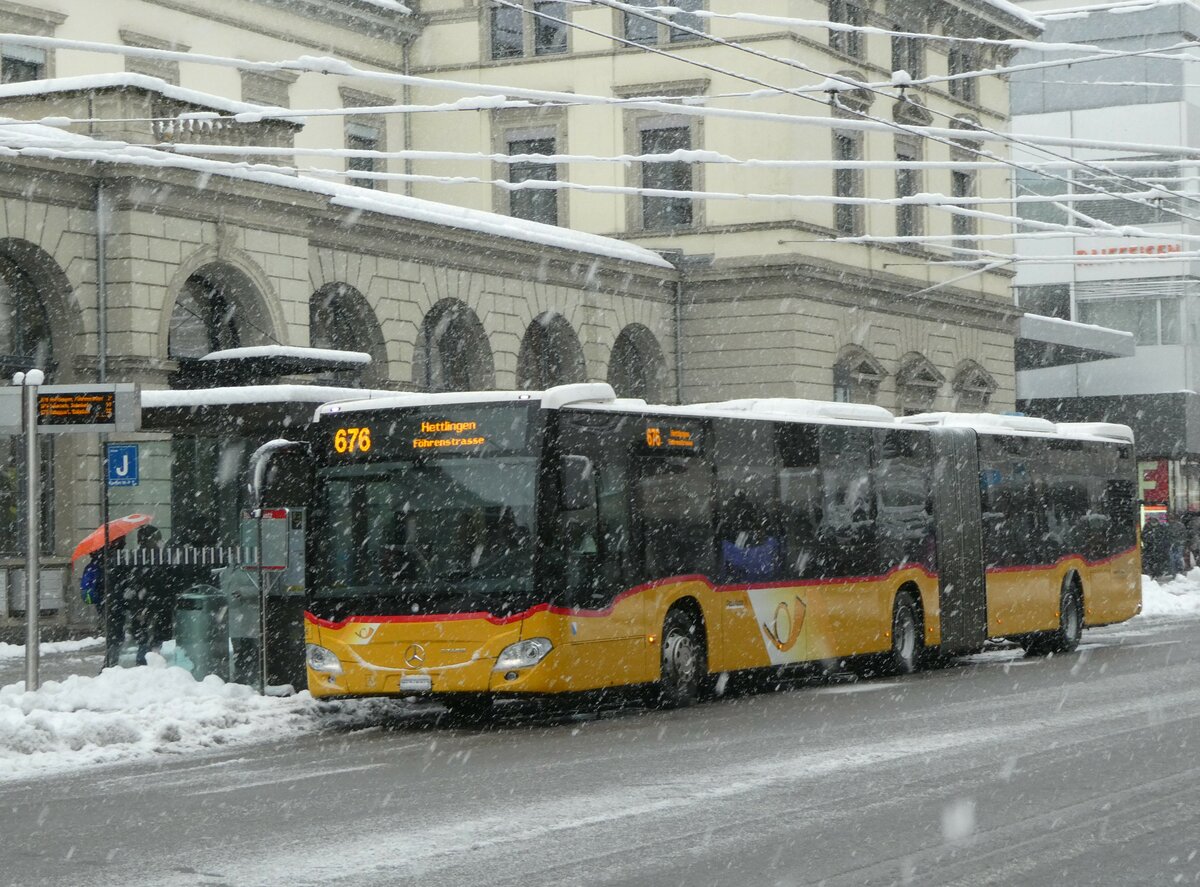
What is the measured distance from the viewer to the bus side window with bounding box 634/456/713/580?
18.2m

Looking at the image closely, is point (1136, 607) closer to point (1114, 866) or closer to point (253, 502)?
point (253, 502)

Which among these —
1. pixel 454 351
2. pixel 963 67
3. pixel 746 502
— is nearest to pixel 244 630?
pixel 746 502

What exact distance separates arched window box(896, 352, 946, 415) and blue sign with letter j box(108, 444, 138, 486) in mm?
27170

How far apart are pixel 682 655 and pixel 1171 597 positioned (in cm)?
2394

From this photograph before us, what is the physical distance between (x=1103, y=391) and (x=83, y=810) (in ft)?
197

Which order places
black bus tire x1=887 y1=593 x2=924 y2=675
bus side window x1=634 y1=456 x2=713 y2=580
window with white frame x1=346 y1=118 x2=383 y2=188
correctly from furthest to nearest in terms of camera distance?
1. window with white frame x1=346 y1=118 x2=383 y2=188
2. black bus tire x1=887 y1=593 x2=924 y2=675
3. bus side window x1=634 y1=456 x2=713 y2=580

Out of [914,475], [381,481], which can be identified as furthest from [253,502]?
[914,475]

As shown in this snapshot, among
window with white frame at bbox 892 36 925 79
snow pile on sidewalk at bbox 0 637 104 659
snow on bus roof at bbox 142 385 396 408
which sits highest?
window with white frame at bbox 892 36 925 79

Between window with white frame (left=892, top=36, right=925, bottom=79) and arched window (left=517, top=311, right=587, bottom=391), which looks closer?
arched window (left=517, top=311, right=587, bottom=391)

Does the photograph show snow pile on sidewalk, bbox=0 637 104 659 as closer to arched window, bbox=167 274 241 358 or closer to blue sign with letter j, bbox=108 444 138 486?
blue sign with letter j, bbox=108 444 138 486

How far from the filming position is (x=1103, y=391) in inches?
2694

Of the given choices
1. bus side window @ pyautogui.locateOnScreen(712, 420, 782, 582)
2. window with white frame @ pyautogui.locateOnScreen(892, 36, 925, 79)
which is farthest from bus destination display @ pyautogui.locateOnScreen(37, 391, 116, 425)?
window with white frame @ pyautogui.locateOnScreen(892, 36, 925, 79)

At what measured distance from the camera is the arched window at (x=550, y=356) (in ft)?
139

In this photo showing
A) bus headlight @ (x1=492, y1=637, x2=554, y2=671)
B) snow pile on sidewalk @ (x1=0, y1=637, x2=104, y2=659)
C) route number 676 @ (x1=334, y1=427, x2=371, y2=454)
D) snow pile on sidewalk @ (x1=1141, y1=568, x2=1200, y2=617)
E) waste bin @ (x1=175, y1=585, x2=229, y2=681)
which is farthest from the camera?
snow pile on sidewalk @ (x1=1141, y1=568, x2=1200, y2=617)
